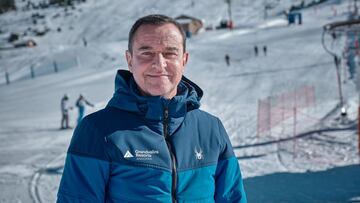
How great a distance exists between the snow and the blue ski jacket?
563 centimetres

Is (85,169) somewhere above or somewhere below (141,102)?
below

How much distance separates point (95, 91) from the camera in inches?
880

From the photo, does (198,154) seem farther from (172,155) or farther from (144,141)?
(144,141)

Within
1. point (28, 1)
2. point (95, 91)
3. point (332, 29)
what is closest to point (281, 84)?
point (332, 29)

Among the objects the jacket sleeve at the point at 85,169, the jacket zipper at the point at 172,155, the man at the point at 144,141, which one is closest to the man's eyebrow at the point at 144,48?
the man at the point at 144,141

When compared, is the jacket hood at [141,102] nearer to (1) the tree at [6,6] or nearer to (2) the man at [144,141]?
(2) the man at [144,141]

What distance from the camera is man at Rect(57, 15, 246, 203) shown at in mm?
2354

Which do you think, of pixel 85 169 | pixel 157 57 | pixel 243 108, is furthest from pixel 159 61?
pixel 243 108

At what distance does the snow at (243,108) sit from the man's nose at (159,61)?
596cm

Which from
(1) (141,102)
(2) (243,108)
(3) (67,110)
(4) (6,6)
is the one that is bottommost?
(2) (243,108)

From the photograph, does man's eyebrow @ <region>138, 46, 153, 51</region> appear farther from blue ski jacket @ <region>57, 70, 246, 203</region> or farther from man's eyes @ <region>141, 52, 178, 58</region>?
blue ski jacket @ <region>57, 70, 246, 203</region>

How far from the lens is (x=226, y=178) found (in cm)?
267

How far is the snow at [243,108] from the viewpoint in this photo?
9094 mm

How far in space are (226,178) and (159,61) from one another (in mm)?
852
